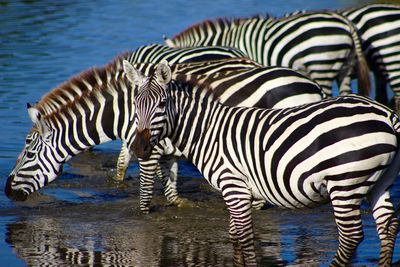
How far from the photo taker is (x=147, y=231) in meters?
9.32

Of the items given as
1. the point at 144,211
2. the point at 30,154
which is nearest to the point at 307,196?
the point at 144,211

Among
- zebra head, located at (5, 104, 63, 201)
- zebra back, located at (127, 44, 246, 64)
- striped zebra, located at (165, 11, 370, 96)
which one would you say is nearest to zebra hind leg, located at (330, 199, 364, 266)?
zebra head, located at (5, 104, 63, 201)

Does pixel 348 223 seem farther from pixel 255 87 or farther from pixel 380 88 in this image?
pixel 380 88

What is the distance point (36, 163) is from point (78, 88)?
0.94m

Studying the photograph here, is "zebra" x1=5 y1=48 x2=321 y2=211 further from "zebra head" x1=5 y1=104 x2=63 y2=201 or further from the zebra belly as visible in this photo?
the zebra belly

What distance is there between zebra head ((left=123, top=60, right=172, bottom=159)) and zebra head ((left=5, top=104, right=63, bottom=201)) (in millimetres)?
2221

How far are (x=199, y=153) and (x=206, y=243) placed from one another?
1.42 meters

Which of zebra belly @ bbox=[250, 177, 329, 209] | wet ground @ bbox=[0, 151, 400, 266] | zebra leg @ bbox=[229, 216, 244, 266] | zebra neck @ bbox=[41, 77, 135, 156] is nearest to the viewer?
zebra belly @ bbox=[250, 177, 329, 209]

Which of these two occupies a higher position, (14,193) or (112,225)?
(14,193)

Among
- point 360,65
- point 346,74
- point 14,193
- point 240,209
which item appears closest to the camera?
point 240,209

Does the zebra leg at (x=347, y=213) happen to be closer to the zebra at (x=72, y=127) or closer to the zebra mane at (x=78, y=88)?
the zebra at (x=72, y=127)

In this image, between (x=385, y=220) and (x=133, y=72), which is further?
(x=133, y=72)

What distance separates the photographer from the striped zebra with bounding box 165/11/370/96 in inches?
510

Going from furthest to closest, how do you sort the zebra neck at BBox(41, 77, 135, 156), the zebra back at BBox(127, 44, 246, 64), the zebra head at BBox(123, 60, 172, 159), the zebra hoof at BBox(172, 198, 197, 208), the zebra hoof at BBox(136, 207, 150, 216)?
the zebra back at BBox(127, 44, 246, 64) < the zebra hoof at BBox(172, 198, 197, 208) < the zebra hoof at BBox(136, 207, 150, 216) < the zebra neck at BBox(41, 77, 135, 156) < the zebra head at BBox(123, 60, 172, 159)
